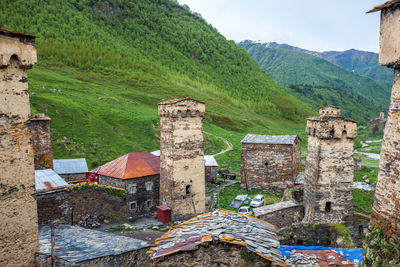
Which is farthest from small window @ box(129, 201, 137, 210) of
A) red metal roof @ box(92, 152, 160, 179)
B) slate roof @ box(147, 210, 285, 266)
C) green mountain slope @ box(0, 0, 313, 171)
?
green mountain slope @ box(0, 0, 313, 171)

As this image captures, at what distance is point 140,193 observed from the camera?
23953 mm

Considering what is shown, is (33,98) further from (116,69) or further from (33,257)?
(116,69)

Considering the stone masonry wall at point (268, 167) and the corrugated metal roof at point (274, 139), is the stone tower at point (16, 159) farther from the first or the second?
the corrugated metal roof at point (274, 139)

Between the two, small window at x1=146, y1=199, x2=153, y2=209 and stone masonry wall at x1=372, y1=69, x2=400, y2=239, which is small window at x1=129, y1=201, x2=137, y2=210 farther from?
stone masonry wall at x1=372, y1=69, x2=400, y2=239

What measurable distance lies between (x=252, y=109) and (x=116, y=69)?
1974 inches

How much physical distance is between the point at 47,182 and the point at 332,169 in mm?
17902

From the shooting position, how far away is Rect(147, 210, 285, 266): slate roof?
8656 mm

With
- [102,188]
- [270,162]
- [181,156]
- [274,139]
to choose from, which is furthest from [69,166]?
[274,139]

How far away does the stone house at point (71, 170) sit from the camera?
2925 cm

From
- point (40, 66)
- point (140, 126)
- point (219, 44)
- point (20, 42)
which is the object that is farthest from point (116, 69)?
point (20, 42)

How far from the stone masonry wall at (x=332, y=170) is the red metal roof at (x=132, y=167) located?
1281cm

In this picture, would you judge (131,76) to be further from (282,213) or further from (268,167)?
(282,213)

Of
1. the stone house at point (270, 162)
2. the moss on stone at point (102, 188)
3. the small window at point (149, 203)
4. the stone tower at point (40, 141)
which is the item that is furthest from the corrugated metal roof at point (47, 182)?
the stone house at point (270, 162)

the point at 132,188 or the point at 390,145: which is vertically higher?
the point at 390,145
